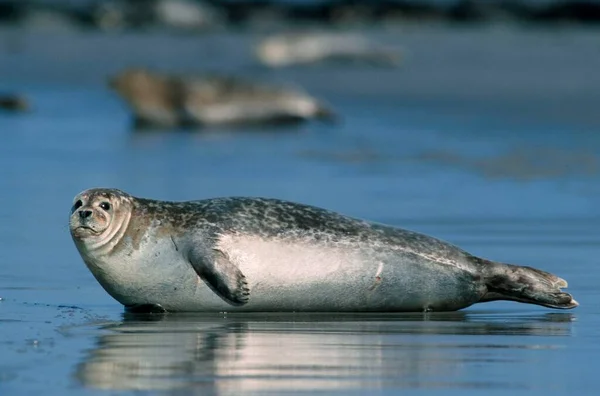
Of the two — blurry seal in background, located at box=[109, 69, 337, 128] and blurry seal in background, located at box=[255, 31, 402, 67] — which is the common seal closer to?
blurry seal in background, located at box=[109, 69, 337, 128]

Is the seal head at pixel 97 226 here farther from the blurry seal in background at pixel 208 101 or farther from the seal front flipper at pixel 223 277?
the blurry seal in background at pixel 208 101

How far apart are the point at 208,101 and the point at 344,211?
966cm

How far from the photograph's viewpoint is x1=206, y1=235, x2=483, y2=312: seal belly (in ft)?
29.1

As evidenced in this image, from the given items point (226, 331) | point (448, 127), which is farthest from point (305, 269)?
point (448, 127)

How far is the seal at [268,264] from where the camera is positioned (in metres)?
8.84

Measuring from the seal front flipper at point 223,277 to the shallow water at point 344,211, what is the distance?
0.12 metres

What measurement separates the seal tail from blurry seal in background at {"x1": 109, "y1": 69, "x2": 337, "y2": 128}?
43.2 feet

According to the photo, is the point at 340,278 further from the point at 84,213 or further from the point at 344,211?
the point at 344,211

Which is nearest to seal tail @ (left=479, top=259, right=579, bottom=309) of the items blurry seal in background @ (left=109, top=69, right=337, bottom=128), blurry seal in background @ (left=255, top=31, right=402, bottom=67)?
blurry seal in background @ (left=109, top=69, right=337, bottom=128)

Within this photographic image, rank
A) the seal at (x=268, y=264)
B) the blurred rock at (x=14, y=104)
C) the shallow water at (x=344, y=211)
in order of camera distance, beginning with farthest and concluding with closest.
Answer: the blurred rock at (x=14, y=104) < the seal at (x=268, y=264) < the shallow water at (x=344, y=211)

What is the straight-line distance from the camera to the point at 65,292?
942cm

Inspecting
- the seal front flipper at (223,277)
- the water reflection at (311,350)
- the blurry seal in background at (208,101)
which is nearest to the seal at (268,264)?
the seal front flipper at (223,277)

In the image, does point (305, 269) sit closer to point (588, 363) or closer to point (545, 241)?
point (588, 363)

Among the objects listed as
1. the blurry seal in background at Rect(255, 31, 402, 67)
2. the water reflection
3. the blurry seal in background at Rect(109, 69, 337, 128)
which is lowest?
the water reflection
